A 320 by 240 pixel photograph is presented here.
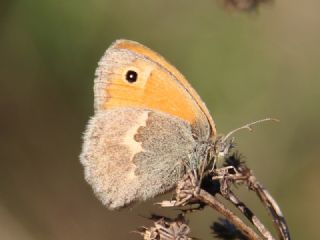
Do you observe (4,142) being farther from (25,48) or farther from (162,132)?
(162,132)

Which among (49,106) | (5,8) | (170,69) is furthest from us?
(49,106)

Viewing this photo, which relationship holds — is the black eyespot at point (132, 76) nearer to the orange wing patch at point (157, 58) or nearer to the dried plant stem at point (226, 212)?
the orange wing patch at point (157, 58)

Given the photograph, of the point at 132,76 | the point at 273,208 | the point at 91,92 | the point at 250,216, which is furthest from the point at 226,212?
the point at 91,92

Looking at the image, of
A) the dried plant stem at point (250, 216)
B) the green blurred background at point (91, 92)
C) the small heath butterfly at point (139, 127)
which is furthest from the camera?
the green blurred background at point (91, 92)

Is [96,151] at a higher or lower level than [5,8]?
lower

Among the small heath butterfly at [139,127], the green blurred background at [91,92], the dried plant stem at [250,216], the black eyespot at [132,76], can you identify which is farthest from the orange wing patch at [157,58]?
the green blurred background at [91,92]

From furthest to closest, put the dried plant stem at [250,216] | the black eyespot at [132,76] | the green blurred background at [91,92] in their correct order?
the green blurred background at [91,92] → the black eyespot at [132,76] → the dried plant stem at [250,216]

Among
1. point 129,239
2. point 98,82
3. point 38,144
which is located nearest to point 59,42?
point 38,144

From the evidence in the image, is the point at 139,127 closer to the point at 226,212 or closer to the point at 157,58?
the point at 157,58
